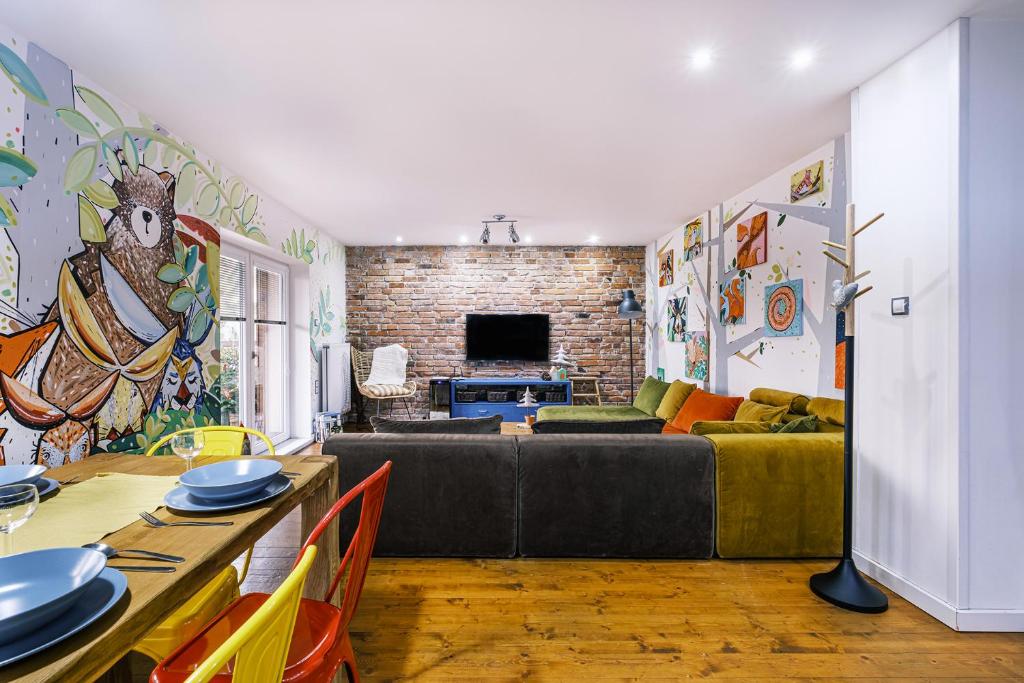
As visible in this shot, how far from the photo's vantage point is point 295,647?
1.10m

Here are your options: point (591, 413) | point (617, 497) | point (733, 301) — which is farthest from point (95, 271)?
point (733, 301)

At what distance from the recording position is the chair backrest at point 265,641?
1.98 feet

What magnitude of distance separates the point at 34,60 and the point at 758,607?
4108mm

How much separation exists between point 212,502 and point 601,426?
6.42 ft

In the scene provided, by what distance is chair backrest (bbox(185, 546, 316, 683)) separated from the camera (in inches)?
23.7

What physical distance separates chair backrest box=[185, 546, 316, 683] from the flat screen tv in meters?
5.94

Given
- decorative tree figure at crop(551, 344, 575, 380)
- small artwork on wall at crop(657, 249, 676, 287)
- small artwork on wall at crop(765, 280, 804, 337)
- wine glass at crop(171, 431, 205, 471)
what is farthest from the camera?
decorative tree figure at crop(551, 344, 575, 380)

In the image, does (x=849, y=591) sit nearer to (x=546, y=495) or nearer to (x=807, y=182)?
(x=546, y=495)

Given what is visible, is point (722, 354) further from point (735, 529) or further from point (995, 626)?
point (995, 626)

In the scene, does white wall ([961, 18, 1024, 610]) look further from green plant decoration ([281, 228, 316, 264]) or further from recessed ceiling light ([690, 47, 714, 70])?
green plant decoration ([281, 228, 316, 264])

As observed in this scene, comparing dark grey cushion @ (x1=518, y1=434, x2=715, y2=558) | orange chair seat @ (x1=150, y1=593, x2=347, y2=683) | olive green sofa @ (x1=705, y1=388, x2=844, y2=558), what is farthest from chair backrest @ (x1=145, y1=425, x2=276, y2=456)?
olive green sofa @ (x1=705, y1=388, x2=844, y2=558)

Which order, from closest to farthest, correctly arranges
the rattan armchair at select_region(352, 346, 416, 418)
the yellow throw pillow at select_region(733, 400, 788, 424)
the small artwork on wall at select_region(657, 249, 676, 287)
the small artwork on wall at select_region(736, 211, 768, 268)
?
the yellow throw pillow at select_region(733, 400, 788, 424) < the small artwork on wall at select_region(736, 211, 768, 268) < the small artwork on wall at select_region(657, 249, 676, 287) < the rattan armchair at select_region(352, 346, 416, 418)

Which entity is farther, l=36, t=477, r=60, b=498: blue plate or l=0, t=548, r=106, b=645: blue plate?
l=36, t=477, r=60, b=498: blue plate

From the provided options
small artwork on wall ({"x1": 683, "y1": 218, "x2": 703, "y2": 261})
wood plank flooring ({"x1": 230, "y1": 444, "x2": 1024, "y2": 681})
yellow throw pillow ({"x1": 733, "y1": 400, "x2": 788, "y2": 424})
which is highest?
small artwork on wall ({"x1": 683, "y1": 218, "x2": 703, "y2": 261})
